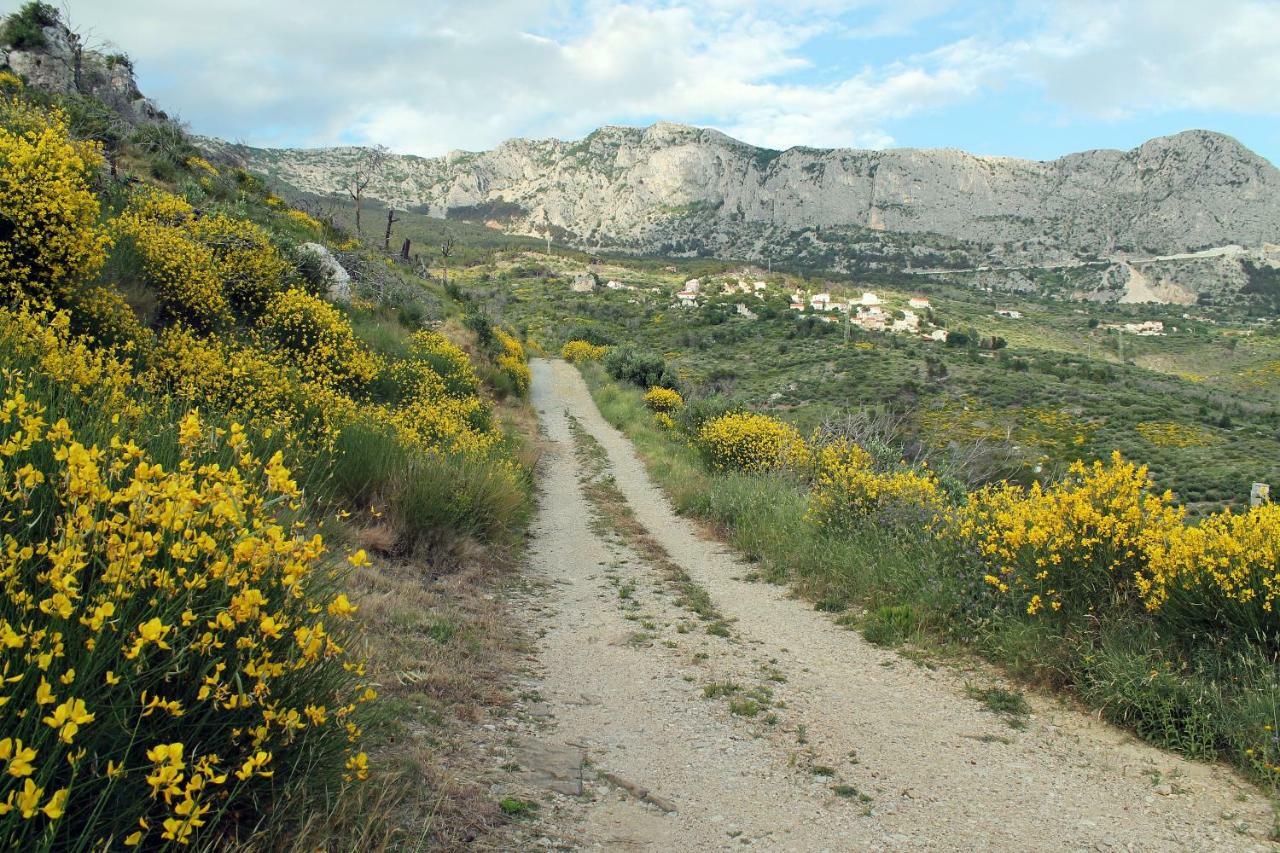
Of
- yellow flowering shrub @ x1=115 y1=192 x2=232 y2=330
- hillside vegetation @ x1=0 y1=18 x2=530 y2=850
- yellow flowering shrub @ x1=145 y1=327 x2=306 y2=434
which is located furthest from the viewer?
yellow flowering shrub @ x1=115 y1=192 x2=232 y2=330

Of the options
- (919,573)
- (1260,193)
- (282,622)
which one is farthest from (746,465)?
(1260,193)

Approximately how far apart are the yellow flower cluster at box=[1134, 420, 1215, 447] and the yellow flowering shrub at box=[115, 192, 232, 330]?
1597 inches

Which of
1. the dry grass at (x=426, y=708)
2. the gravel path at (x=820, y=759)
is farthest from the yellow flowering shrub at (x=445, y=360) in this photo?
the gravel path at (x=820, y=759)

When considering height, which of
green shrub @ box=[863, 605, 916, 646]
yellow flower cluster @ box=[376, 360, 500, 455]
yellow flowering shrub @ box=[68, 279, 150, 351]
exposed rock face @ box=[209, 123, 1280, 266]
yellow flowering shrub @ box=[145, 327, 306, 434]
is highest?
exposed rock face @ box=[209, 123, 1280, 266]

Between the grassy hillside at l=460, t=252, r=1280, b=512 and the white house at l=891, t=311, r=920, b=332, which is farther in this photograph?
the white house at l=891, t=311, r=920, b=332

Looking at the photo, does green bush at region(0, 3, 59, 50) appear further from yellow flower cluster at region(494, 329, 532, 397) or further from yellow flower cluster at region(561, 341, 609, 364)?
yellow flower cluster at region(561, 341, 609, 364)

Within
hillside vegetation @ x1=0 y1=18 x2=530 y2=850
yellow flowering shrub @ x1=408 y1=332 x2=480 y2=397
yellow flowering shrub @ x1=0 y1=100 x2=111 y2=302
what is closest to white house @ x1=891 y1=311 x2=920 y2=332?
yellow flowering shrub @ x1=408 y1=332 x2=480 y2=397

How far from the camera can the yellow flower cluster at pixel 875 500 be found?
812 cm

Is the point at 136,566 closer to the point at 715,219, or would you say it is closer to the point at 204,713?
the point at 204,713

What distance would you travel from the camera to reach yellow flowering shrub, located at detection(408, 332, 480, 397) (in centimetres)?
1544

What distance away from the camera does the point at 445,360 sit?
1625 centimetres

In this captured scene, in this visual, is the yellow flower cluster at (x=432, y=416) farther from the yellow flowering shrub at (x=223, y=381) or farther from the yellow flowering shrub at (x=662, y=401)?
the yellow flowering shrub at (x=662, y=401)

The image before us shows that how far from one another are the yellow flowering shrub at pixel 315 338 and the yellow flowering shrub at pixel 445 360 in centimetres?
351

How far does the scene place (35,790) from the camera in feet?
4.49
